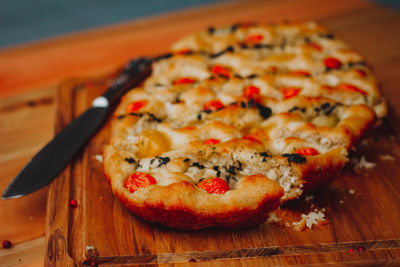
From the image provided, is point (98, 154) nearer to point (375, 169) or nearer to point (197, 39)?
point (197, 39)

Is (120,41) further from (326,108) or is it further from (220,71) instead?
(326,108)

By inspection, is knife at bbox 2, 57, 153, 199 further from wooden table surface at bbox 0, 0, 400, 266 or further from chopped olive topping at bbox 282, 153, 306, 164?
chopped olive topping at bbox 282, 153, 306, 164

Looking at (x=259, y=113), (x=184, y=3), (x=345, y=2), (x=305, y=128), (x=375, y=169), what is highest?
(x=184, y=3)

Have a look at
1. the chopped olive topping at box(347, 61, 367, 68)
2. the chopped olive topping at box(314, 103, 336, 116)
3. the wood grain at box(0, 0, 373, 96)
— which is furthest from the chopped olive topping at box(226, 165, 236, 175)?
the wood grain at box(0, 0, 373, 96)

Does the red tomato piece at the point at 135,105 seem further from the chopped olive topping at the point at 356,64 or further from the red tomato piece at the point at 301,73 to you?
the chopped olive topping at the point at 356,64

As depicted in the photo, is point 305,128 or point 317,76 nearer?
point 305,128

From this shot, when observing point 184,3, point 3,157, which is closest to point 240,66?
point 3,157

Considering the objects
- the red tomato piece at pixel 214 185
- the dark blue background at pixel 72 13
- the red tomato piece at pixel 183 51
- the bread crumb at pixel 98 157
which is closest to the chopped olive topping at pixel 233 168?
the red tomato piece at pixel 214 185
